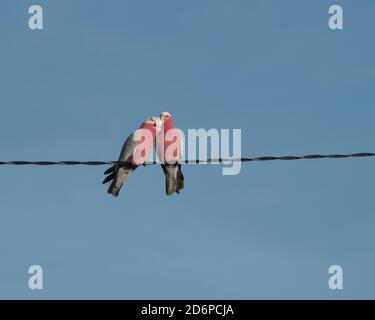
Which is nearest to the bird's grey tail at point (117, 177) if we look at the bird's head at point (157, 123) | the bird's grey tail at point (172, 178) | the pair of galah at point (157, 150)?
the pair of galah at point (157, 150)

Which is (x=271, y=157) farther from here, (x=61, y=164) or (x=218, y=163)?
(x=61, y=164)

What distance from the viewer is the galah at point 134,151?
14.9 meters

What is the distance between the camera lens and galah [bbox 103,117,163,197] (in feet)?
48.9

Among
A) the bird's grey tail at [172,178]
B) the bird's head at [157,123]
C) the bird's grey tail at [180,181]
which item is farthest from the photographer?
the bird's head at [157,123]

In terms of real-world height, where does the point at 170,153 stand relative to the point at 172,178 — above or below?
above

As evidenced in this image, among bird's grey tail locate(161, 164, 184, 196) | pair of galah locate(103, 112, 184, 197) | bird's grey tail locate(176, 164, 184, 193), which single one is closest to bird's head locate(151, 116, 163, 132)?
pair of galah locate(103, 112, 184, 197)

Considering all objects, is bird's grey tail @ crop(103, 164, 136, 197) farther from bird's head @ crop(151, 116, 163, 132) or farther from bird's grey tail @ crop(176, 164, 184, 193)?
bird's head @ crop(151, 116, 163, 132)

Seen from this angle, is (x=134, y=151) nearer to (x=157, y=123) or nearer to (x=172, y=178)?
(x=172, y=178)

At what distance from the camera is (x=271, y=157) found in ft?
39.8

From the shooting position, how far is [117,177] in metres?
14.9

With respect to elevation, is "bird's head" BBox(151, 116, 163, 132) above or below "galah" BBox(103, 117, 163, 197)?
above

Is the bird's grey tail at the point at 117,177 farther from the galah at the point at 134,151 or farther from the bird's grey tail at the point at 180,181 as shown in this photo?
the bird's grey tail at the point at 180,181

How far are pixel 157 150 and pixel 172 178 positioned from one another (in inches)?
46.0

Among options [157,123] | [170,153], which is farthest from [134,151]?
[157,123]
